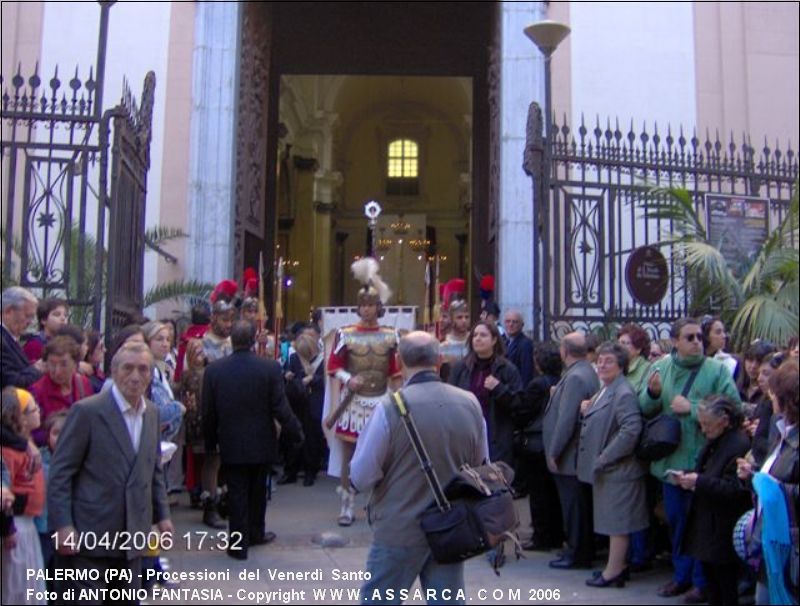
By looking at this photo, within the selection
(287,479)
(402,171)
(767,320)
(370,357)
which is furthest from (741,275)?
(402,171)

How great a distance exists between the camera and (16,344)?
5988 millimetres

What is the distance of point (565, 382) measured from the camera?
7121 mm

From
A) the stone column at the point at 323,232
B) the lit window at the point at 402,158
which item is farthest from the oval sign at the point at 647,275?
the lit window at the point at 402,158

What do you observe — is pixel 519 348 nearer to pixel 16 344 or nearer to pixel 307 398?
pixel 307 398

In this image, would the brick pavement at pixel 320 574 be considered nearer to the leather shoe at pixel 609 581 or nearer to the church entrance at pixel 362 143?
the leather shoe at pixel 609 581

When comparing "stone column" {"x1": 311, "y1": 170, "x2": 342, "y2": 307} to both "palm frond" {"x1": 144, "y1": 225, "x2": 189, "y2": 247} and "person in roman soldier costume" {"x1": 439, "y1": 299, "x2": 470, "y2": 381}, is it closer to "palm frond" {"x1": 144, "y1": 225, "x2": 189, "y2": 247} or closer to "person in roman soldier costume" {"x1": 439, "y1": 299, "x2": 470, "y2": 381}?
"palm frond" {"x1": 144, "y1": 225, "x2": 189, "y2": 247}

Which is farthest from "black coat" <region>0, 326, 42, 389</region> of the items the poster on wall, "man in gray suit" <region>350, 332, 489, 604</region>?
the poster on wall

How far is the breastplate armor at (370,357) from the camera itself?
331 inches

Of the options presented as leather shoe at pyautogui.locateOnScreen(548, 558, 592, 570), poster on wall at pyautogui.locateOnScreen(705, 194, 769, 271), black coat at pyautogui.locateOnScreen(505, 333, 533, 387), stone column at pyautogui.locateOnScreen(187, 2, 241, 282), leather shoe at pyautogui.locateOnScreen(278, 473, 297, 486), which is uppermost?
stone column at pyautogui.locateOnScreen(187, 2, 241, 282)

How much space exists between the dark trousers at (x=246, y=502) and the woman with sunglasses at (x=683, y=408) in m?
2.85

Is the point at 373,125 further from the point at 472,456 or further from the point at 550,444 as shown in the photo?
the point at 472,456

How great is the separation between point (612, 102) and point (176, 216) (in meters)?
6.05

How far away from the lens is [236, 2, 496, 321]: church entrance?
1423 centimetres

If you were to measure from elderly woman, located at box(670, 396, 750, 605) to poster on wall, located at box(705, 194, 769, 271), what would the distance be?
5.10 meters
